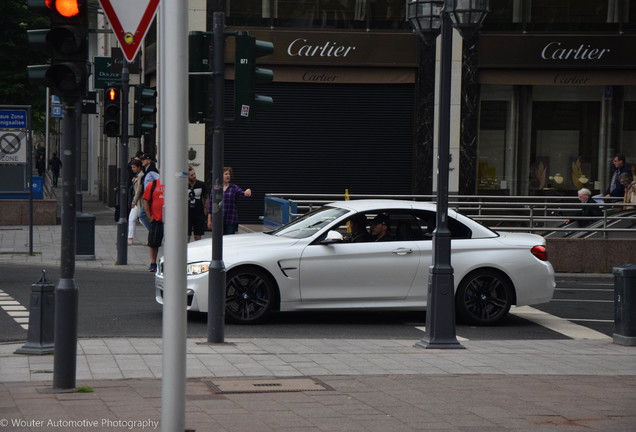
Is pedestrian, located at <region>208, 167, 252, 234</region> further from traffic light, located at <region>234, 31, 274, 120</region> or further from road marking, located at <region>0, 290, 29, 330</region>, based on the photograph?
traffic light, located at <region>234, 31, 274, 120</region>

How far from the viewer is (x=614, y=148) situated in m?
28.2

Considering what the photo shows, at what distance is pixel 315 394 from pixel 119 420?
181cm

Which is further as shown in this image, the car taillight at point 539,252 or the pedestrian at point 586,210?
the pedestrian at point 586,210

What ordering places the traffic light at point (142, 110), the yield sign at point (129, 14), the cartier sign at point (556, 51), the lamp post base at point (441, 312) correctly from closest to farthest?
the yield sign at point (129, 14), the lamp post base at point (441, 312), the traffic light at point (142, 110), the cartier sign at point (556, 51)

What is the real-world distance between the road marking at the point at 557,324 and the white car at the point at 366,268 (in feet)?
1.52

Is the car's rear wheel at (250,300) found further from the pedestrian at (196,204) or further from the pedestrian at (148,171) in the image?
the pedestrian at (148,171)

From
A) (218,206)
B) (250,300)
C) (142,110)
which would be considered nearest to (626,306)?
(250,300)

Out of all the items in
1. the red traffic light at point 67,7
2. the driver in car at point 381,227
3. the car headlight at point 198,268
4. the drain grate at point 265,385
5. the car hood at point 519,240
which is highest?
the red traffic light at point 67,7

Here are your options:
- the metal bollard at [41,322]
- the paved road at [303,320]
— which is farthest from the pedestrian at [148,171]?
the metal bollard at [41,322]

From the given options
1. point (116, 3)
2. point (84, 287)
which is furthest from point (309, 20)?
point (116, 3)

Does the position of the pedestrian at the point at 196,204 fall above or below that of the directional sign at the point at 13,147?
below

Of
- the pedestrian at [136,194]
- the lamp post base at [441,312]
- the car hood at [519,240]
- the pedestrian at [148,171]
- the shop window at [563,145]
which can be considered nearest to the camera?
the lamp post base at [441,312]

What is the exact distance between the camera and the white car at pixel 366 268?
12266 mm

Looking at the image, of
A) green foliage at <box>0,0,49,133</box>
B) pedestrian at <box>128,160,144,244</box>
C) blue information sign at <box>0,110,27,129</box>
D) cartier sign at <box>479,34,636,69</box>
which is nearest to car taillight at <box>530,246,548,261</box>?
pedestrian at <box>128,160,144,244</box>
